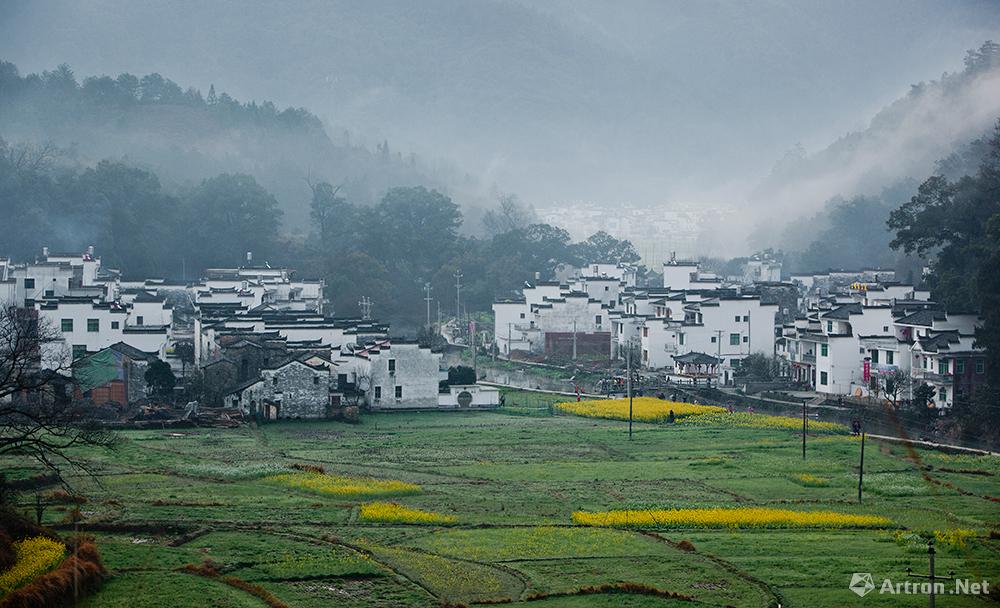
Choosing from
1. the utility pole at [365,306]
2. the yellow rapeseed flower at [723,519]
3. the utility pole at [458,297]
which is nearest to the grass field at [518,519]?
the yellow rapeseed flower at [723,519]

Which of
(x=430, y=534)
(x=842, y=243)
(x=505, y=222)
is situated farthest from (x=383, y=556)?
(x=505, y=222)

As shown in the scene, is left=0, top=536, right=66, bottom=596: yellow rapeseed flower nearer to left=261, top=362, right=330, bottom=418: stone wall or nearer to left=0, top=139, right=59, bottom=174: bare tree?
left=261, top=362, right=330, bottom=418: stone wall

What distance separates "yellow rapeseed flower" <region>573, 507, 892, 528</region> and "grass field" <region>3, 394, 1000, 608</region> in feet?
1.02

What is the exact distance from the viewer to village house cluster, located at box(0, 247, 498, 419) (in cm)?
4922

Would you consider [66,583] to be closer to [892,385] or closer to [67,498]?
[67,498]

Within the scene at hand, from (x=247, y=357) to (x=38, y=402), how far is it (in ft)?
45.6

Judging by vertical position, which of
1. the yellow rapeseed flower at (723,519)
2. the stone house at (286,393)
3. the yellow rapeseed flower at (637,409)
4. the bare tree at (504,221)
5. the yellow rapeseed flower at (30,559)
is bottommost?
the yellow rapeseed flower at (723,519)

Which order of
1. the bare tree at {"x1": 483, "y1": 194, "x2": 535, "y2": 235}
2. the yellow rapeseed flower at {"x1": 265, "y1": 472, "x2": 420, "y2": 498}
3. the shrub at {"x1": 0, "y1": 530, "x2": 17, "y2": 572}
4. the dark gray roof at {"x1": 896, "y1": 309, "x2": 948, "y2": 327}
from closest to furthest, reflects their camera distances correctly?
the shrub at {"x1": 0, "y1": 530, "x2": 17, "y2": 572} → the yellow rapeseed flower at {"x1": 265, "y1": 472, "x2": 420, "y2": 498} → the dark gray roof at {"x1": 896, "y1": 309, "x2": 948, "y2": 327} → the bare tree at {"x1": 483, "y1": 194, "x2": 535, "y2": 235}

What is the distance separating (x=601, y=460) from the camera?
1581 inches

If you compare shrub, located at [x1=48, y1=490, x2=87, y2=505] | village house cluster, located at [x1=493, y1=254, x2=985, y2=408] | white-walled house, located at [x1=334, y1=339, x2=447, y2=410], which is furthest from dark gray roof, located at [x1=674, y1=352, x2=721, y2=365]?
shrub, located at [x1=48, y1=490, x2=87, y2=505]

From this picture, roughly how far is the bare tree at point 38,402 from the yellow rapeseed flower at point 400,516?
5.65 meters

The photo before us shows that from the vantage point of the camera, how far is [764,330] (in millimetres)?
66312

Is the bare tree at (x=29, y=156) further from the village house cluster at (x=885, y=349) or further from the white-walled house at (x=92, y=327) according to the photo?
the village house cluster at (x=885, y=349)

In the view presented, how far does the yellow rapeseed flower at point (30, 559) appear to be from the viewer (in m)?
20.9
